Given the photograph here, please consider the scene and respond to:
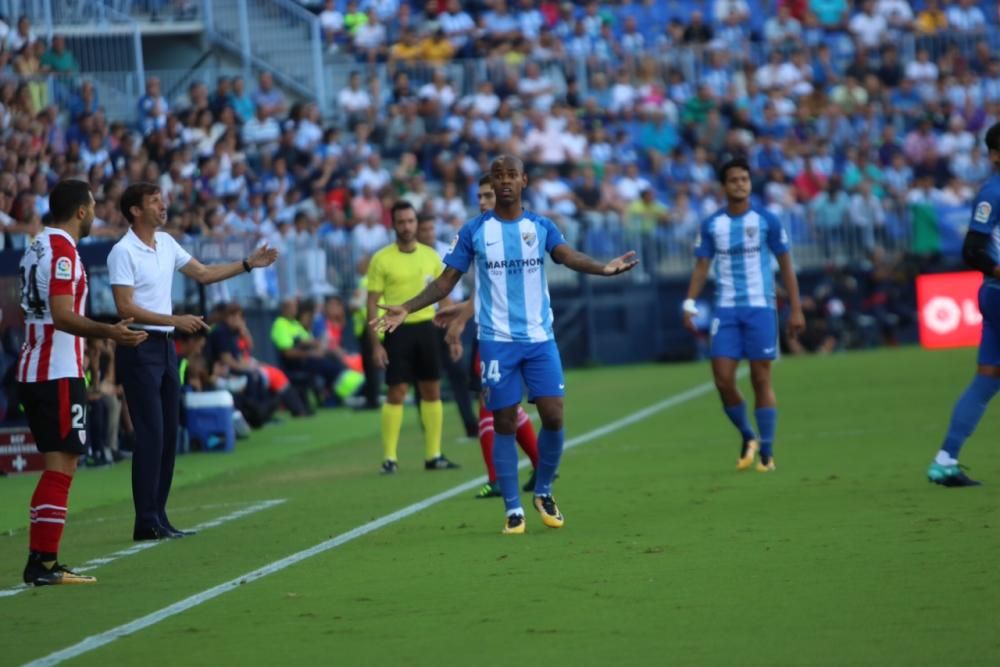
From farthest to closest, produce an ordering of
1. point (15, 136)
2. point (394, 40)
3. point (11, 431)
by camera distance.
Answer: point (394, 40) < point (15, 136) < point (11, 431)

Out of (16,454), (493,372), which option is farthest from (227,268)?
(16,454)

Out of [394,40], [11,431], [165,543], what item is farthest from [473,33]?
[165,543]

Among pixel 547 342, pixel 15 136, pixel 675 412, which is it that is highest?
pixel 15 136

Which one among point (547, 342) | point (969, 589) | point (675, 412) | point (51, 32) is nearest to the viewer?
point (969, 589)

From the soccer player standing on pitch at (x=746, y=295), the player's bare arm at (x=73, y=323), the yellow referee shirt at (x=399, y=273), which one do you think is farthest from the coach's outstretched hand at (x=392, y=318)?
the yellow referee shirt at (x=399, y=273)

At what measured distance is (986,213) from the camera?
1123 cm

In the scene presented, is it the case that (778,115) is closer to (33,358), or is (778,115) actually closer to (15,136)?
(15,136)

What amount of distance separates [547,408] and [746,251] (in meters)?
3.71

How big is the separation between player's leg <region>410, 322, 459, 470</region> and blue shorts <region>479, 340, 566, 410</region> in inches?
183

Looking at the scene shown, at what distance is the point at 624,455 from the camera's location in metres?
15.7

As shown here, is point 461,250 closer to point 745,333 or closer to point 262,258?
point 262,258

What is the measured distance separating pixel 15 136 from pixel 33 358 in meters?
13.0

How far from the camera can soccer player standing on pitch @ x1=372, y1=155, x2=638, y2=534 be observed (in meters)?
10.6

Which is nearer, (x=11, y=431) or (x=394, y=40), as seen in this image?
(x=11, y=431)
